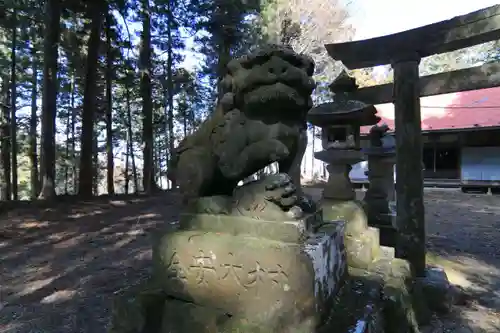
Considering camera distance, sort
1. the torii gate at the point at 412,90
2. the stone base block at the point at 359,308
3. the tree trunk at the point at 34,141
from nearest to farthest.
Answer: the stone base block at the point at 359,308
the torii gate at the point at 412,90
the tree trunk at the point at 34,141

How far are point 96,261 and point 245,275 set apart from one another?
3807mm

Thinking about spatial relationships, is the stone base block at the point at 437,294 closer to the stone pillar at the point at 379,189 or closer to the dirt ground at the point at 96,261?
the dirt ground at the point at 96,261

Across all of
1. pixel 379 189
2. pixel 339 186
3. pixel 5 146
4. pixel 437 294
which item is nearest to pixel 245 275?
pixel 339 186

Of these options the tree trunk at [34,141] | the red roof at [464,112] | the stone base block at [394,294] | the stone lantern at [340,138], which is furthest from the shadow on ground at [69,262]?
the red roof at [464,112]

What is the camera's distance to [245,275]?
154cm

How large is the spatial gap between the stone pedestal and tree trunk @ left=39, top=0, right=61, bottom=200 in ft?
24.3

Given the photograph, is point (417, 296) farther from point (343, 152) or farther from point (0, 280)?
point (0, 280)

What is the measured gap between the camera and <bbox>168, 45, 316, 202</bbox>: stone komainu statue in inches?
66.9

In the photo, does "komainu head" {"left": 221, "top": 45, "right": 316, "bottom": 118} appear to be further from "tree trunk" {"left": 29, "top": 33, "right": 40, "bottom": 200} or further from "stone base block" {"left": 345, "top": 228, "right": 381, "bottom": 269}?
"tree trunk" {"left": 29, "top": 33, "right": 40, "bottom": 200}

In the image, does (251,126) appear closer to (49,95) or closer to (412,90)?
(412,90)

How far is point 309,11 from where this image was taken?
1433 centimetres

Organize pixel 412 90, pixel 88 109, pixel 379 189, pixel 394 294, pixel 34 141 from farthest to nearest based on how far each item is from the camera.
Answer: pixel 34 141 < pixel 88 109 < pixel 379 189 < pixel 412 90 < pixel 394 294

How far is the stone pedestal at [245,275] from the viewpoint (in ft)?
4.66

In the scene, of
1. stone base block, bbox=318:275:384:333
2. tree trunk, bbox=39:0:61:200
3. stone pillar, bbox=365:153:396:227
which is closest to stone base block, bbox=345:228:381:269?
stone base block, bbox=318:275:384:333
